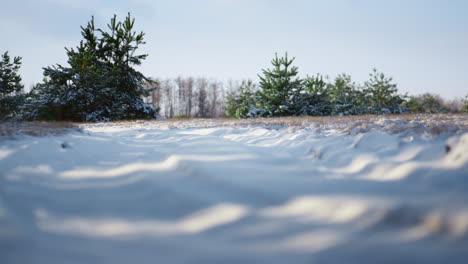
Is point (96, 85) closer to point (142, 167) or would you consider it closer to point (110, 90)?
point (110, 90)

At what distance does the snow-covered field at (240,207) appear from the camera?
1099mm

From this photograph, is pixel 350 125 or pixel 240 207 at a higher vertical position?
pixel 350 125

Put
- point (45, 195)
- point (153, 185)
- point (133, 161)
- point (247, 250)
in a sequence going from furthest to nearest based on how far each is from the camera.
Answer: point (133, 161), point (153, 185), point (45, 195), point (247, 250)

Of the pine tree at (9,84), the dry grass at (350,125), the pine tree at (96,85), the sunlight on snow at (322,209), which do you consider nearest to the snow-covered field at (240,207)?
the sunlight on snow at (322,209)

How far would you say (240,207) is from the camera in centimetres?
141

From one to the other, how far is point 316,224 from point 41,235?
5.09ft

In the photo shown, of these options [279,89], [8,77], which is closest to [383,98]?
[279,89]

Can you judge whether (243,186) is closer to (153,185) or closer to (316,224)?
(316,224)

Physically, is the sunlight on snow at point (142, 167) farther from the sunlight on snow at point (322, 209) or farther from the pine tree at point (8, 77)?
the pine tree at point (8, 77)

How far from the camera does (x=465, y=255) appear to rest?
100 centimetres

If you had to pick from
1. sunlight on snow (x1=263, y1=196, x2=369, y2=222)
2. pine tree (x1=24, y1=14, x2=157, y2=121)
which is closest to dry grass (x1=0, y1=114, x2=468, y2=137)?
sunlight on snow (x1=263, y1=196, x2=369, y2=222)

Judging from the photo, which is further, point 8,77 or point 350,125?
point 8,77

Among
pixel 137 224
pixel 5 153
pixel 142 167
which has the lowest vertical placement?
pixel 137 224

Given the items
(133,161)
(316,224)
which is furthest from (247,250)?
(133,161)
